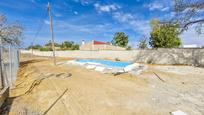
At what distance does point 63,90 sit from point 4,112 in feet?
7.97

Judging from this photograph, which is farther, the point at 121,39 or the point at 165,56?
the point at 121,39

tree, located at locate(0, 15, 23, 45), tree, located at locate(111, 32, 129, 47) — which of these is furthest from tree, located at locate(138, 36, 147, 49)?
tree, located at locate(0, 15, 23, 45)

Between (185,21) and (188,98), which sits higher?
(185,21)

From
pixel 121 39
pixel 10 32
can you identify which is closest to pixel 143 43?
→ pixel 121 39

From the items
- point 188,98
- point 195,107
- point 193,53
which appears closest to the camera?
point 195,107

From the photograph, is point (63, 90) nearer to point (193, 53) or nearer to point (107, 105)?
point (107, 105)

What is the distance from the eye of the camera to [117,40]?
157 ft

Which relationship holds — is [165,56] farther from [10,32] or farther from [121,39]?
[121,39]

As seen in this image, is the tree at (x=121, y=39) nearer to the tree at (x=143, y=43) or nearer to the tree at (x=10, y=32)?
the tree at (x=143, y=43)

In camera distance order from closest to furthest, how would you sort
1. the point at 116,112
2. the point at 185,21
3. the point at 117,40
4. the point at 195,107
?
the point at 116,112 → the point at 195,107 → the point at 185,21 → the point at 117,40

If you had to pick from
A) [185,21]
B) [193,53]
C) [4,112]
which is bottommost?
[4,112]

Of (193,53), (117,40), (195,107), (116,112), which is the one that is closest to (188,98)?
(195,107)

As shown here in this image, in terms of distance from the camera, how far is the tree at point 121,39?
46.5 meters

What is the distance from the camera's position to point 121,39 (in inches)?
1860
